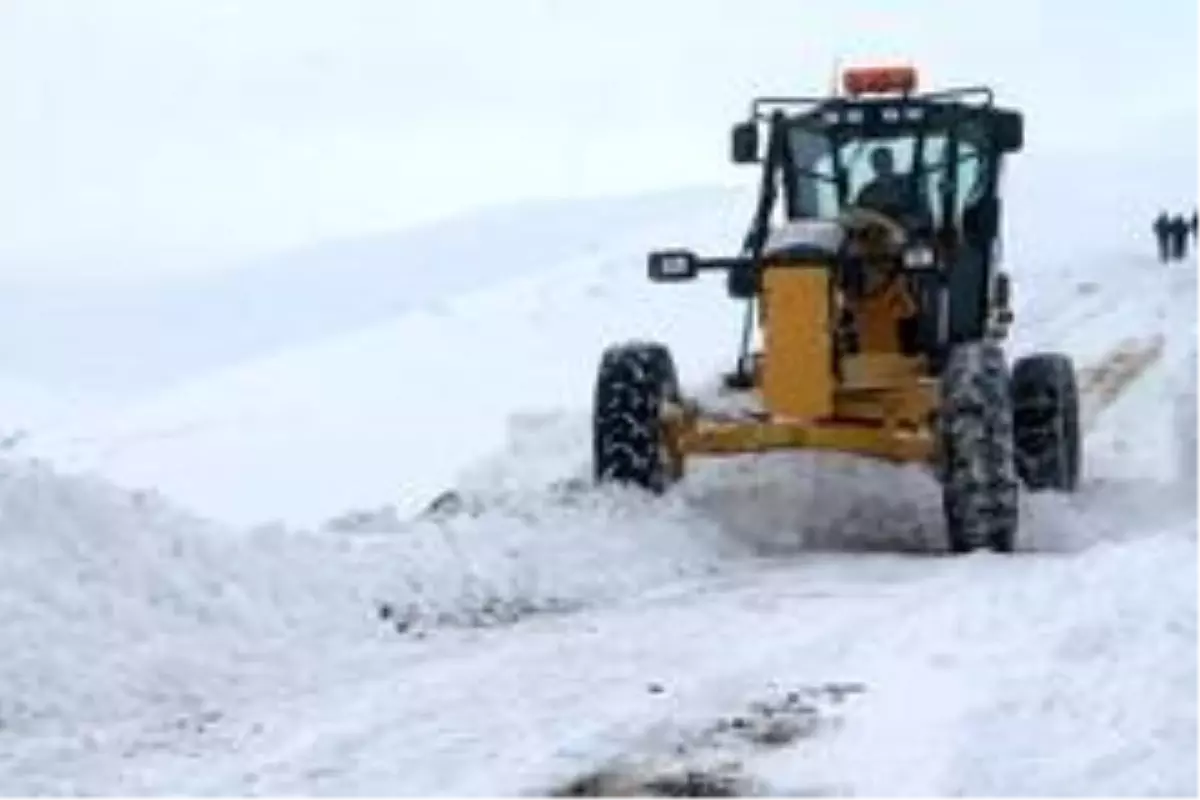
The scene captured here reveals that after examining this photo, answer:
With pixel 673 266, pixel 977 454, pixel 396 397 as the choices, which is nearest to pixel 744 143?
pixel 673 266

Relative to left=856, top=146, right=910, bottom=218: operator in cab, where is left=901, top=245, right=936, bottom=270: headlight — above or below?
below

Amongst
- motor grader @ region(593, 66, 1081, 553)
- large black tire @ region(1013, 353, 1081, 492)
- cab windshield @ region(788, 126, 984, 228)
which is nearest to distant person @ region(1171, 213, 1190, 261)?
motor grader @ region(593, 66, 1081, 553)

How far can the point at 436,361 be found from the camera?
34.2m

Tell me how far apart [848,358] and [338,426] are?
14406mm

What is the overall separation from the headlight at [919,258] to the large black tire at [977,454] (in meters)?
0.97

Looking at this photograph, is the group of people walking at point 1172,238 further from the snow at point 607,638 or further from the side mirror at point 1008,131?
the side mirror at point 1008,131

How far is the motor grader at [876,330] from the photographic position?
1186 centimetres

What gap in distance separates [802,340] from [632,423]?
100 cm

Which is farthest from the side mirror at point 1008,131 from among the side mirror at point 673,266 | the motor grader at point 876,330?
the side mirror at point 673,266

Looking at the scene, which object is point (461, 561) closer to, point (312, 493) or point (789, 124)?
point (789, 124)

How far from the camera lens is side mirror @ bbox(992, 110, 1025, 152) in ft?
45.3

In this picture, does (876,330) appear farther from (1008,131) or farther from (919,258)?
(1008,131)

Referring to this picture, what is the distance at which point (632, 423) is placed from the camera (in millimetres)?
12773

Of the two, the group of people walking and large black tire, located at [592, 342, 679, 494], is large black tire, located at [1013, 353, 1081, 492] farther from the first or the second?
the group of people walking
